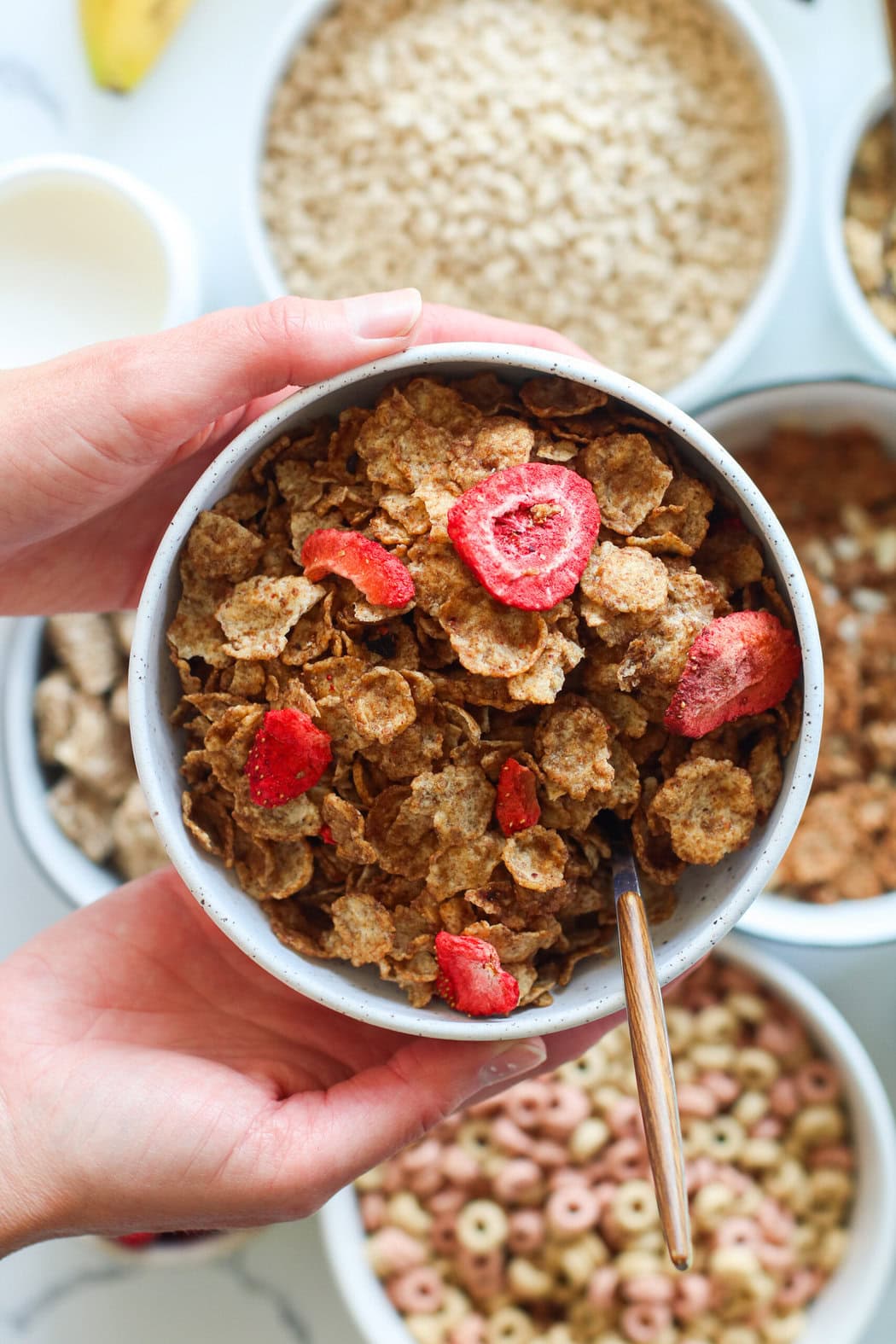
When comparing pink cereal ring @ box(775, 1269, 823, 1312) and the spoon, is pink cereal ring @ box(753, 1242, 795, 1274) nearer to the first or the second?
pink cereal ring @ box(775, 1269, 823, 1312)

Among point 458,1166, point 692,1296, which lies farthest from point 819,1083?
point 458,1166

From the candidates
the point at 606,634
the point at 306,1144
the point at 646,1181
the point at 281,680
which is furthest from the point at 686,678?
the point at 646,1181

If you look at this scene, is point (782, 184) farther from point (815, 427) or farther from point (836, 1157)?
point (836, 1157)

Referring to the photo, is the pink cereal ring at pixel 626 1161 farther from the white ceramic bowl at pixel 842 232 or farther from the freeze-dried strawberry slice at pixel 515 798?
the white ceramic bowl at pixel 842 232

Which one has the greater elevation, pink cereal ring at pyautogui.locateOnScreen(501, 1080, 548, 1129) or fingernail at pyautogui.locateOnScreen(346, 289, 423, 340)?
fingernail at pyautogui.locateOnScreen(346, 289, 423, 340)

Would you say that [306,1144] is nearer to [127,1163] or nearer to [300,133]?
[127,1163]

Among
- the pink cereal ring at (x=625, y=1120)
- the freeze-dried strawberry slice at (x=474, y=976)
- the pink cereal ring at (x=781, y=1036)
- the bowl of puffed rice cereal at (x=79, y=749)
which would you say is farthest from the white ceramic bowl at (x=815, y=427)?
the bowl of puffed rice cereal at (x=79, y=749)

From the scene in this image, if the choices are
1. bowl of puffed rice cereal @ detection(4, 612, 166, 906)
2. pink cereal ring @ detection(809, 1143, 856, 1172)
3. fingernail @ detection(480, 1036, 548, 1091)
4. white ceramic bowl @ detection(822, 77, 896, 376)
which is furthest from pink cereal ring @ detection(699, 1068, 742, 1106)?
white ceramic bowl @ detection(822, 77, 896, 376)

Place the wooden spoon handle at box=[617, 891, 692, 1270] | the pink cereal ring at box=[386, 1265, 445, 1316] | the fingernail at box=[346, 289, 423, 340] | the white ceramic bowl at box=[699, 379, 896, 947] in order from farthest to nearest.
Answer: the pink cereal ring at box=[386, 1265, 445, 1316] → the white ceramic bowl at box=[699, 379, 896, 947] → the fingernail at box=[346, 289, 423, 340] → the wooden spoon handle at box=[617, 891, 692, 1270]
